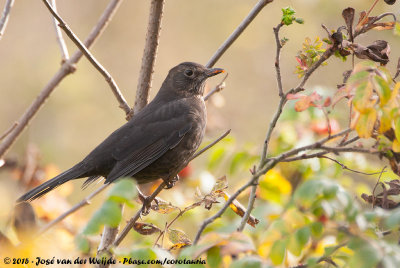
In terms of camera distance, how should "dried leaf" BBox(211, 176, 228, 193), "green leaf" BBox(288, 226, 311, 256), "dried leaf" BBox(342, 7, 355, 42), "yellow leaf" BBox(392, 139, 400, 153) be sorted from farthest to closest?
"dried leaf" BBox(211, 176, 228, 193)
"dried leaf" BBox(342, 7, 355, 42)
"yellow leaf" BBox(392, 139, 400, 153)
"green leaf" BBox(288, 226, 311, 256)

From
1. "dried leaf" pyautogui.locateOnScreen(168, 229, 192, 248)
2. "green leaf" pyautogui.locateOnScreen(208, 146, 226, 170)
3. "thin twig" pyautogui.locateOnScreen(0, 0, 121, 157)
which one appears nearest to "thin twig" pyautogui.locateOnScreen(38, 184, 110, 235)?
"dried leaf" pyautogui.locateOnScreen(168, 229, 192, 248)

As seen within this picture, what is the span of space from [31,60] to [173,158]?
5828 mm

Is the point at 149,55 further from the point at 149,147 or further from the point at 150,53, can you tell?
the point at 149,147

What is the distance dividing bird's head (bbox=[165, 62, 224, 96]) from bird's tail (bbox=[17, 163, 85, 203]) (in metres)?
1.40

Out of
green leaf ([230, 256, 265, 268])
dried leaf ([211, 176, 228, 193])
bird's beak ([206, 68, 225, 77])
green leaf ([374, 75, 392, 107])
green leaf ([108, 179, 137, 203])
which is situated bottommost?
dried leaf ([211, 176, 228, 193])

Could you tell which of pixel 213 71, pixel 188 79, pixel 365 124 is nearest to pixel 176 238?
→ pixel 365 124

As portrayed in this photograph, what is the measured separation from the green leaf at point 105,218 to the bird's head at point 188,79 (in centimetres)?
337

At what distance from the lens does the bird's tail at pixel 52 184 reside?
3.91m

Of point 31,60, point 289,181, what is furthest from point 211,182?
point 31,60

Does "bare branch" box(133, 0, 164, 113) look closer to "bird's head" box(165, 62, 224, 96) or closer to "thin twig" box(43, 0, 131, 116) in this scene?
"thin twig" box(43, 0, 131, 116)

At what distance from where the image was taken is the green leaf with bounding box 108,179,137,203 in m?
1.69

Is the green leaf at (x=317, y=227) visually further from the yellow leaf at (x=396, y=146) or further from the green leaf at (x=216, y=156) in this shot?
the green leaf at (x=216, y=156)

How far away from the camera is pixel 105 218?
1713mm

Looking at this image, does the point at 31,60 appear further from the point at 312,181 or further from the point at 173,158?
the point at 312,181
